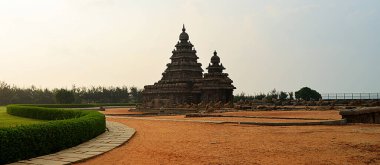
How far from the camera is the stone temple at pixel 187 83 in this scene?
5838cm

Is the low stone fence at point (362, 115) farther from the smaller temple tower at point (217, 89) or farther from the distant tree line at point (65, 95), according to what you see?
the distant tree line at point (65, 95)

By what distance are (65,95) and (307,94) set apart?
4806cm

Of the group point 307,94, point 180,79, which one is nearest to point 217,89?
point 180,79

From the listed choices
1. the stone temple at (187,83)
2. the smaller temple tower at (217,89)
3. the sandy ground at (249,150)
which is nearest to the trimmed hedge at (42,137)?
the sandy ground at (249,150)

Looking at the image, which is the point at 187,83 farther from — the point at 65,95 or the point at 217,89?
the point at 65,95

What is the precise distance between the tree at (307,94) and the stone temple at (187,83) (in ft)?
55.1

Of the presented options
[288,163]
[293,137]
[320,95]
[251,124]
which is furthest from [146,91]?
[288,163]

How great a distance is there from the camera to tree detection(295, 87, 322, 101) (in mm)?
69375

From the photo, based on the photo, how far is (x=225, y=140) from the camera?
41.0 feet

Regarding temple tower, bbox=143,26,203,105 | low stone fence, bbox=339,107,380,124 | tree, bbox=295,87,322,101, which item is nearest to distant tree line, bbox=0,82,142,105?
temple tower, bbox=143,26,203,105

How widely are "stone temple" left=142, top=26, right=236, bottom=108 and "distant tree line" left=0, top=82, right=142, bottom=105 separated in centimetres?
2112

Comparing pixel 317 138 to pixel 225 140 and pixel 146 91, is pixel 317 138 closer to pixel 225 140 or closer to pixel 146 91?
pixel 225 140

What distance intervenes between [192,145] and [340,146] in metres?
4.53

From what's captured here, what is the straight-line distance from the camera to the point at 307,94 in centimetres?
6981
